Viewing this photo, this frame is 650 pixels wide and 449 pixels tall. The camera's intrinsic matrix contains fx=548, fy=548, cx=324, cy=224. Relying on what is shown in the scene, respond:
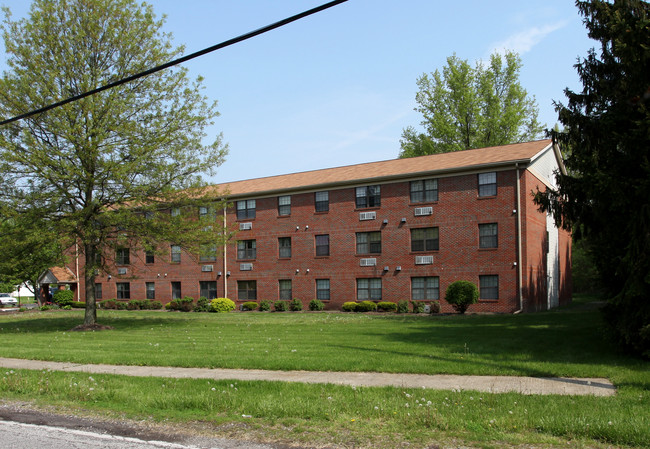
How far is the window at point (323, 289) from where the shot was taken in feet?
113

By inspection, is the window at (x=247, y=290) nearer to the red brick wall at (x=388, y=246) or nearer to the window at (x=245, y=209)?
the red brick wall at (x=388, y=246)

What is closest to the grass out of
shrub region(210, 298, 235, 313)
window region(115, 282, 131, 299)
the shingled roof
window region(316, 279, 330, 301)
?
the shingled roof

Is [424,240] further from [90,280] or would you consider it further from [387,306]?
[90,280]

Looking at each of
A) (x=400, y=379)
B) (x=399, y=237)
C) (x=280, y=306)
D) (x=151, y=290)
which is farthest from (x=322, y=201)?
(x=400, y=379)

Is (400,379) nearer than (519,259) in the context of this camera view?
Yes

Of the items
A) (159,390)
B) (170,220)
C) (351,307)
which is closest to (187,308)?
(351,307)

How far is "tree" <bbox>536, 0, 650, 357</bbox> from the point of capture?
36.7 feet

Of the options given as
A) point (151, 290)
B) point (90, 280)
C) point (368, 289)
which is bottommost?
point (151, 290)

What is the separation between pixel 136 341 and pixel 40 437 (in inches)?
424

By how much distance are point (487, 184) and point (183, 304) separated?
21.9m

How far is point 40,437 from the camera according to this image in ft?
22.1

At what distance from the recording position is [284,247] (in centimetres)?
3644

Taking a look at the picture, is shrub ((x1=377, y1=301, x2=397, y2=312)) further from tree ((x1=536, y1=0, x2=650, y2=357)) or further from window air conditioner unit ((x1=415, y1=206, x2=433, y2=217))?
tree ((x1=536, y1=0, x2=650, y2=357))

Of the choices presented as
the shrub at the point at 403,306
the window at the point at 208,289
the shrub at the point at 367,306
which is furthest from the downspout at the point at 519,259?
the window at the point at 208,289
